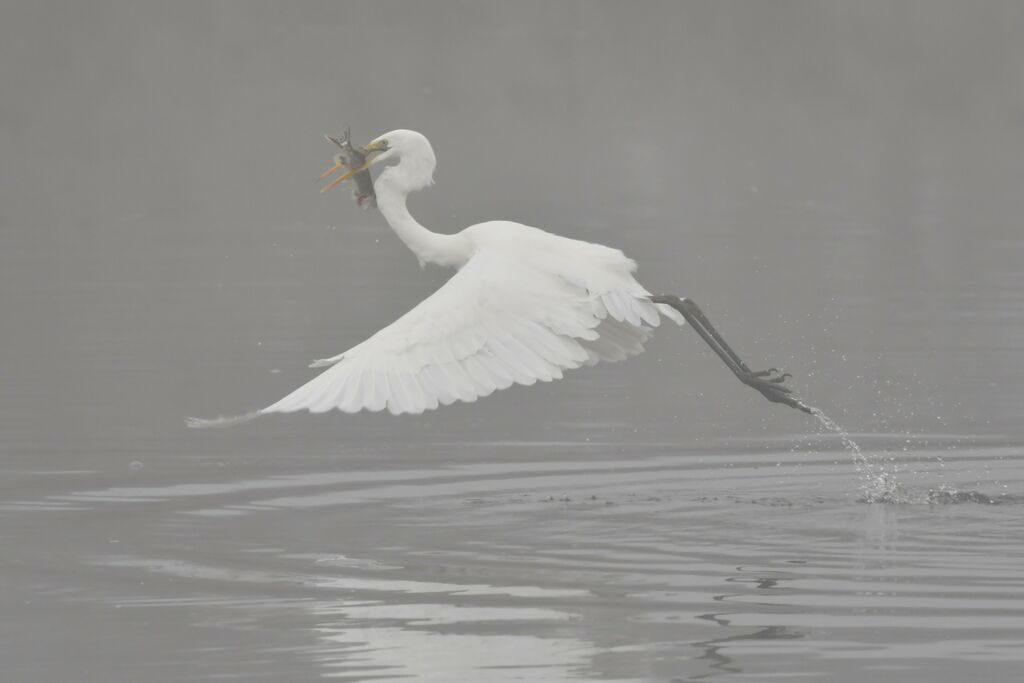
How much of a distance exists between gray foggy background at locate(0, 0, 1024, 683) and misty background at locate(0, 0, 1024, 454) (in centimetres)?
9

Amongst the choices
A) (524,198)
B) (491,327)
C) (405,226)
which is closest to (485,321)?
(491,327)

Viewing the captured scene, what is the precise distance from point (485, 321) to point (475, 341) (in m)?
0.17

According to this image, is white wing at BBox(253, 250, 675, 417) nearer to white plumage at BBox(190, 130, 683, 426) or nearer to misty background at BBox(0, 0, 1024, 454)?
white plumage at BBox(190, 130, 683, 426)

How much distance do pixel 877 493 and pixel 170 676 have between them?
4.82m

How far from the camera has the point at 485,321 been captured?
11594mm

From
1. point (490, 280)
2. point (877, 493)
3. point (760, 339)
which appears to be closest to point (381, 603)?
point (490, 280)

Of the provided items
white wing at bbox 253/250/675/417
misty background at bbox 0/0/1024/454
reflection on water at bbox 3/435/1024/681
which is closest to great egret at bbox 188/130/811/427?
white wing at bbox 253/250/675/417

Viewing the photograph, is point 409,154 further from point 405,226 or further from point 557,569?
point 557,569

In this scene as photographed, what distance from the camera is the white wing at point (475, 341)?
10.9m

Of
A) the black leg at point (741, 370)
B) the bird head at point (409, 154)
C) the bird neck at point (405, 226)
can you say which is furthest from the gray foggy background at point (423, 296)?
the bird head at point (409, 154)

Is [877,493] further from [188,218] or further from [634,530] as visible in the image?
[188,218]

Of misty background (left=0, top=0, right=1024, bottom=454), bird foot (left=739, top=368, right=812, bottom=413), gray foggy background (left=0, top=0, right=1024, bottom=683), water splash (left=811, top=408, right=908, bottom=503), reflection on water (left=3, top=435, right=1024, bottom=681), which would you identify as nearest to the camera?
reflection on water (left=3, top=435, right=1024, bottom=681)

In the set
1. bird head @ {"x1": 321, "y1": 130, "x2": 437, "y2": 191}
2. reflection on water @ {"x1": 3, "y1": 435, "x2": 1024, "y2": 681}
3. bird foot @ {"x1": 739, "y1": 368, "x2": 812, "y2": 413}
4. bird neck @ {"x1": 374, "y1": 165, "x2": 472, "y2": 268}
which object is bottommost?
reflection on water @ {"x1": 3, "y1": 435, "x2": 1024, "y2": 681}

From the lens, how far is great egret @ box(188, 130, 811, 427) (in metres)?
11.0
